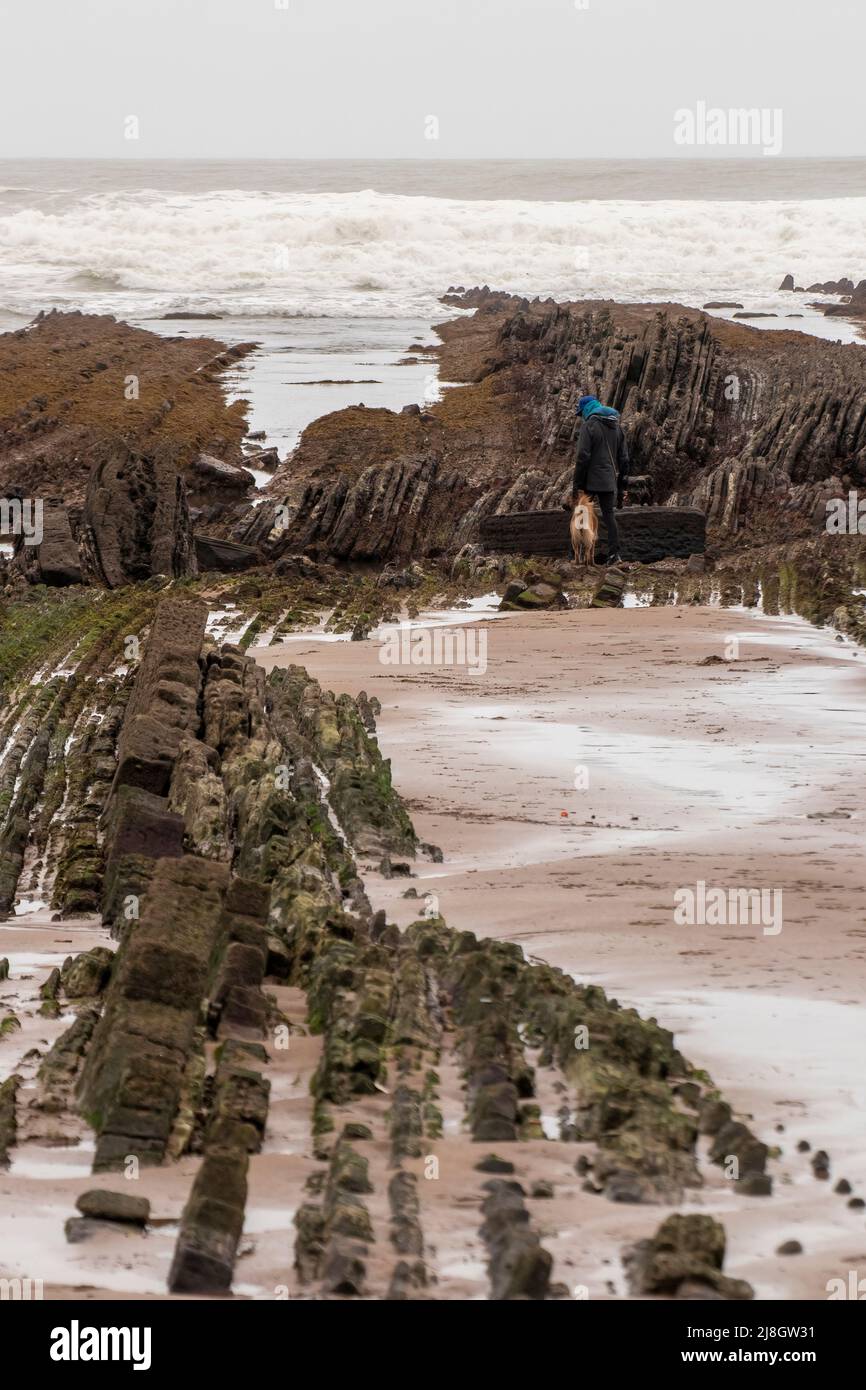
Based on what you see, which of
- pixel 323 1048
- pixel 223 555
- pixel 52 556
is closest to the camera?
pixel 323 1048

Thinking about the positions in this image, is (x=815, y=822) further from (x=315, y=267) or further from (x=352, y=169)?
(x=352, y=169)

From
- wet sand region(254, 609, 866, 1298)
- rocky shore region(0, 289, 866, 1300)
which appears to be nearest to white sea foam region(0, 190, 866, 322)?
rocky shore region(0, 289, 866, 1300)

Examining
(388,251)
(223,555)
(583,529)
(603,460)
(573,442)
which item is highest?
(388,251)

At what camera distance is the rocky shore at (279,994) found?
386 centimetres

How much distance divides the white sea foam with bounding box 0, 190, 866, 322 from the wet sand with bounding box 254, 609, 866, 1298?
36.9 meters

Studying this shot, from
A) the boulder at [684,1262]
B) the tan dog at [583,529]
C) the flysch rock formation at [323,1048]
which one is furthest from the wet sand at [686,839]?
the tan dog at [583,529]

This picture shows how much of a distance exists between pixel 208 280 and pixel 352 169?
43.6 metres

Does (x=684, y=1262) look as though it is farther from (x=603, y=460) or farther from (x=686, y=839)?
(x=603, y=460)

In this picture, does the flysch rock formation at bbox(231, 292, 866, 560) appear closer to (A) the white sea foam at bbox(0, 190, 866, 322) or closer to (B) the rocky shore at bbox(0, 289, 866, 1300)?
(B) the rocky shore at bbox(0, 289, 866, 1300)

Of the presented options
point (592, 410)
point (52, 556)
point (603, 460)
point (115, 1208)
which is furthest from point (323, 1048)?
point (52, 556)

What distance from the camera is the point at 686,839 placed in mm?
7664

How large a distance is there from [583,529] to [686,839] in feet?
35.3
